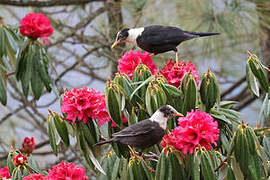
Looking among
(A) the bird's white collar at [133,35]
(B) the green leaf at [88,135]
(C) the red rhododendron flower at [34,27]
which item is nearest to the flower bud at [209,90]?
(B) the green leaf at [88,135]

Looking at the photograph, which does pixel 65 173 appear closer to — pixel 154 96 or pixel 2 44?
pixel 154 96

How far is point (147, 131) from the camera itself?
1438 mm

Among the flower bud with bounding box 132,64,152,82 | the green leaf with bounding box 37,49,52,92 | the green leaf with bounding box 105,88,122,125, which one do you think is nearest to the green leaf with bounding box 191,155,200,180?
the green leaf with bounding box 105,88,122,125

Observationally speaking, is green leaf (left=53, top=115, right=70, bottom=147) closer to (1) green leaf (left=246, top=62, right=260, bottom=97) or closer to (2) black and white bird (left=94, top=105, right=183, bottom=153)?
(2) black and white bird (left=94, top=105, right=183, bottom=153)

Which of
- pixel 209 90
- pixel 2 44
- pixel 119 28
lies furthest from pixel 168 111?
pixel 119 28

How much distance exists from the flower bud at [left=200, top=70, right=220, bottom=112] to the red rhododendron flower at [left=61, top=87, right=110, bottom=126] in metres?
0.32

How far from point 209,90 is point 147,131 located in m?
0.24

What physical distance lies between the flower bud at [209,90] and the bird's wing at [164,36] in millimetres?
524

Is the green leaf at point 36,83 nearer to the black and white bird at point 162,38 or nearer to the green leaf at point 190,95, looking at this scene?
the black and white bird at point 162,38

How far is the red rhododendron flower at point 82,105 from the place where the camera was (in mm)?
1471

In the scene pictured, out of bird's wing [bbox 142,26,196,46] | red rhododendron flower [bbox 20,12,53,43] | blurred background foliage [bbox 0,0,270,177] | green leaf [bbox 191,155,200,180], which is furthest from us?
blurred background foliage [bbox 0,0,270,177]

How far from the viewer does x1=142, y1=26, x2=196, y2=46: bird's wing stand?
6.55ft

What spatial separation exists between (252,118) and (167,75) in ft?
9.40

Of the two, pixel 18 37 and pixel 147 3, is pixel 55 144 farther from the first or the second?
pixel 147 3
